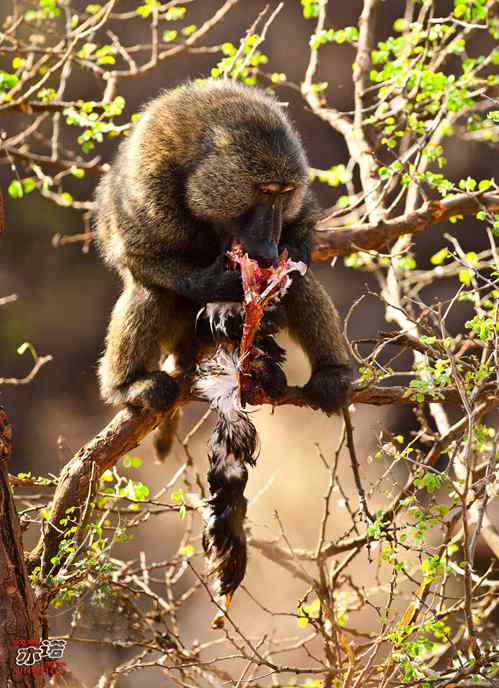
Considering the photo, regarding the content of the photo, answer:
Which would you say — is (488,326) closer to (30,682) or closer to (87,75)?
(30,682)

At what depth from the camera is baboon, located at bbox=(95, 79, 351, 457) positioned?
3.45 meters

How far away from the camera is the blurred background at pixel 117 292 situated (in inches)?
303

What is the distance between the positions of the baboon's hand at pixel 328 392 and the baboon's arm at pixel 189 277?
0.47 metres

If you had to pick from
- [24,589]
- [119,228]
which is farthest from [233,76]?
[24,589]

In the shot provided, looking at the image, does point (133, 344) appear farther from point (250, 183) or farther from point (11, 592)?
point (11, 592)

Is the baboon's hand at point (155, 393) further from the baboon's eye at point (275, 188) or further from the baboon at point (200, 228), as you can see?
the baboon's eye at point (275, 188)

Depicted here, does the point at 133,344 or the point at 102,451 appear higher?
the point at 133,344

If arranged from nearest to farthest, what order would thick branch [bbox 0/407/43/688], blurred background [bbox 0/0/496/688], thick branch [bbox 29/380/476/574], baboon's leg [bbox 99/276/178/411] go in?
thick branch [bbox 0/407/43/688], thick branch [bbox 29/380/476/574], baboon's leg [bbox 99/276/178/411], blurred background [bbox 0/0/496/688]

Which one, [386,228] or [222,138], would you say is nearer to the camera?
[222,138]

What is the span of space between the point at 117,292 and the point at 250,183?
16.0 ft

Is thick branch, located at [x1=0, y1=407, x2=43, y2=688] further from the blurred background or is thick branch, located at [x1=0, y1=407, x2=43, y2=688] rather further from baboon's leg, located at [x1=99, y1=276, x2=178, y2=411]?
the blurred background

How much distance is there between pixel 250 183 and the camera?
3.43 meters

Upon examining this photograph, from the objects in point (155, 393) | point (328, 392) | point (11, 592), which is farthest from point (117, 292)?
point (11, 592)
